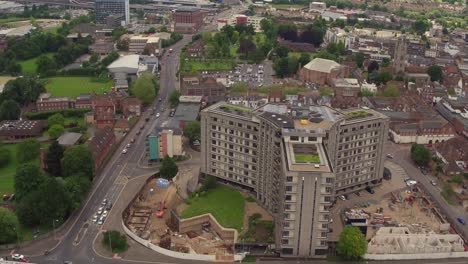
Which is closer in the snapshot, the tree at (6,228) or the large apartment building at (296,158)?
the large apartment building at (296,158)

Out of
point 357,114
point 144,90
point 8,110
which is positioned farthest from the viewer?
point 144,90

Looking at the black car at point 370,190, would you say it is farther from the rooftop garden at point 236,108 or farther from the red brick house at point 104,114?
the red brick house at point 104,114

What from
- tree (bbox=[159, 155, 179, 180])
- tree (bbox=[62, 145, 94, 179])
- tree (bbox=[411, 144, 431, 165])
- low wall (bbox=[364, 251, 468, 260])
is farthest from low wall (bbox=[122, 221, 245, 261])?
tree (bbox=[411, 144, 431, 165])

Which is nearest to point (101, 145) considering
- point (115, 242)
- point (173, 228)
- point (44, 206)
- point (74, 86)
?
point (44, 206)

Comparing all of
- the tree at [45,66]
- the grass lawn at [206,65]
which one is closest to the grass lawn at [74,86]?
the tree at [45,66]

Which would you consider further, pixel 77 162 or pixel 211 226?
pixel 77 162

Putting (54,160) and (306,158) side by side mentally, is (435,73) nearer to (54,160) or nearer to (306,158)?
(306,158)
